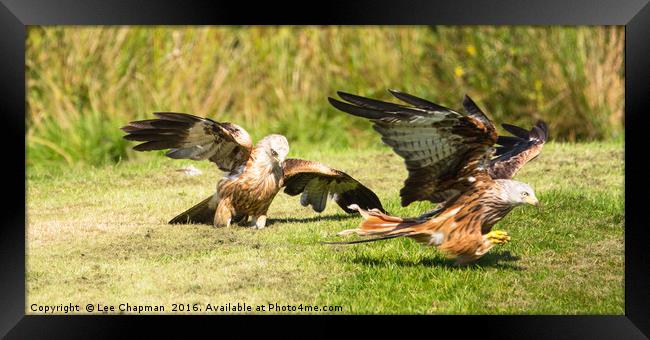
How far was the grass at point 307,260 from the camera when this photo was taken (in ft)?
17.0

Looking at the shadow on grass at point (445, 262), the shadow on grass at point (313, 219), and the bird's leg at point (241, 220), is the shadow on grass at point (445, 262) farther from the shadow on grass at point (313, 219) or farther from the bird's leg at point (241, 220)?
the bird's leg at point (241, 220)

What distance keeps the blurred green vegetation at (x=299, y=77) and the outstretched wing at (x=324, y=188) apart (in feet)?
8.98

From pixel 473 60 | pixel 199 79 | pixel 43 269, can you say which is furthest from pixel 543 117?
pixel 43 269

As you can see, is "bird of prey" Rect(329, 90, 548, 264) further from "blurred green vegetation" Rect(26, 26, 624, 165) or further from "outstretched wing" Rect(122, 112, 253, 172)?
"blurred green vegetation" Rect(26, 26, 624, 165)

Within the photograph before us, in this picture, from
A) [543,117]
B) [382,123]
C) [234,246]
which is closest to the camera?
[382,123]

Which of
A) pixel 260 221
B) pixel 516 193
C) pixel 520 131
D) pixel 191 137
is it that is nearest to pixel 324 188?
pixel 260 221

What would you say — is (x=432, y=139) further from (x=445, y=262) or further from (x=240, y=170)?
(x=240, y=170)

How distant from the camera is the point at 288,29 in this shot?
9.85 m

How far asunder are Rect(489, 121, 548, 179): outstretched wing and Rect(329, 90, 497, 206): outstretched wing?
1.09 ft

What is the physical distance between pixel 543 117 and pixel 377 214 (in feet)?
15.6

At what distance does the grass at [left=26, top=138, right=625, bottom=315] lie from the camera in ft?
17.0

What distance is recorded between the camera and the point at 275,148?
591cm

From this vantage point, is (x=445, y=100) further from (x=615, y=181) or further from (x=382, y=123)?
(x=382, y=123)

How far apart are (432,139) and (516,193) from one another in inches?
A: 25.4
